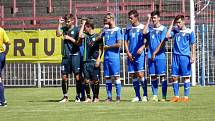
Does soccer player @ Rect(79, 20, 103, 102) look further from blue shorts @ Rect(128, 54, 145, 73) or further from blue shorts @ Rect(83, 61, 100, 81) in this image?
blue shorts @ Rect(128, 54, 145, 73)

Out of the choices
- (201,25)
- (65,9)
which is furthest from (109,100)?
(65,9)

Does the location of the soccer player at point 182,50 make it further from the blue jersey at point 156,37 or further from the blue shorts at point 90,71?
the blue shorts at point 90,71

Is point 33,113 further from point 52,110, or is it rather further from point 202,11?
point 202,11

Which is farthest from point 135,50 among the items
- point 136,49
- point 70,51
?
point 70,51

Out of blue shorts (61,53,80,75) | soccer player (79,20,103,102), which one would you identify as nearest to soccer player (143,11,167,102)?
soccer player (79,20,103,102)

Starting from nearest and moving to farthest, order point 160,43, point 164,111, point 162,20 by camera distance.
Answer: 1. point 164,111
2. point 160,43
3. point 162,20

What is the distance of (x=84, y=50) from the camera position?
1652 centimetres

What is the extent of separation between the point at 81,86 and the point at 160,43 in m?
2.29

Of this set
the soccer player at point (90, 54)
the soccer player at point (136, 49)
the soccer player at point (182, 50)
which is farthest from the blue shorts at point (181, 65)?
the soccer player at point (90, 54)

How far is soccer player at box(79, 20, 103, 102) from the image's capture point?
16.4 meters

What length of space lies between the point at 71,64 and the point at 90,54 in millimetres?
520

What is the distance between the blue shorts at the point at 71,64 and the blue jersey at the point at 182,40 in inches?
93.2

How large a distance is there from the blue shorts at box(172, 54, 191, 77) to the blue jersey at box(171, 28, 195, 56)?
0.11 m

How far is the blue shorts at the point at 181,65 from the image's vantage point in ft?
52.3
